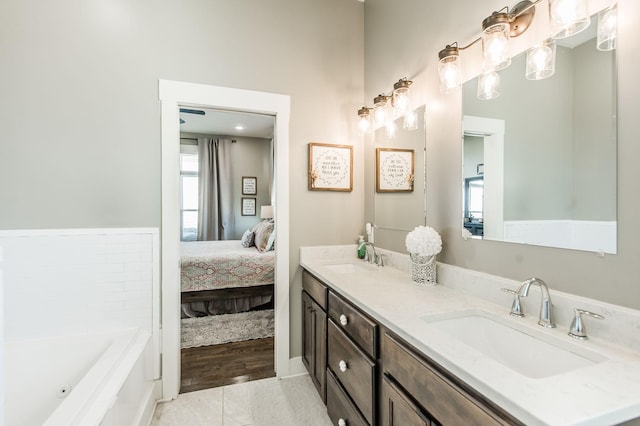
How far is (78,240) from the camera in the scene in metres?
1.95

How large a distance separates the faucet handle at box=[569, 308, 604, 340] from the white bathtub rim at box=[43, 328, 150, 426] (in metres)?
1.80

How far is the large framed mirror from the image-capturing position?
1.91 m

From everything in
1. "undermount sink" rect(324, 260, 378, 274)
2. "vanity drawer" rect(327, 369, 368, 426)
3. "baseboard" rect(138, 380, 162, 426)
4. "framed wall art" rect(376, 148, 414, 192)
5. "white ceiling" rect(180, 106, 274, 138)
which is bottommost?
"baseboard" rect(138, 380, 162, 426)

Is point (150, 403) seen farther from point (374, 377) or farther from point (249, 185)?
point (249, 185)

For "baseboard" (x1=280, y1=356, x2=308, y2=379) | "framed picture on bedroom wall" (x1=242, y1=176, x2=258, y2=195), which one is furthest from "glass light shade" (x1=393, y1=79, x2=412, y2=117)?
"framed picture on bedroom wall" (x1=242, y1=176, x2=258, y2=195)

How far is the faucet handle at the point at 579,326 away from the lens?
987mm

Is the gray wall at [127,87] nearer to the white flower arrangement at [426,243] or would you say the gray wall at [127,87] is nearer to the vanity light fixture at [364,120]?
the vanity light fixture at [364,120]

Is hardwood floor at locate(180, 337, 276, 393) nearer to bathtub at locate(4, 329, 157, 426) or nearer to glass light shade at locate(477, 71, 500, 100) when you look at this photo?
bathtub at locate(4, 329, 157, 426)

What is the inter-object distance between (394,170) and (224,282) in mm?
2302

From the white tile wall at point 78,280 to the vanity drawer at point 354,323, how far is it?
1.29m

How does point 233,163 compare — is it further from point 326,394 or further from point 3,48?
point 326,394

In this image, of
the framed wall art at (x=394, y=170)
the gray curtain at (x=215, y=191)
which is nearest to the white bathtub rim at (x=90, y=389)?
the framed wall art at (x=394, y=170)

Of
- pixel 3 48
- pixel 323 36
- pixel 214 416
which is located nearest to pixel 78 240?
pixel 3 48

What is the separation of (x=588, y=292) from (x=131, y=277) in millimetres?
2465
